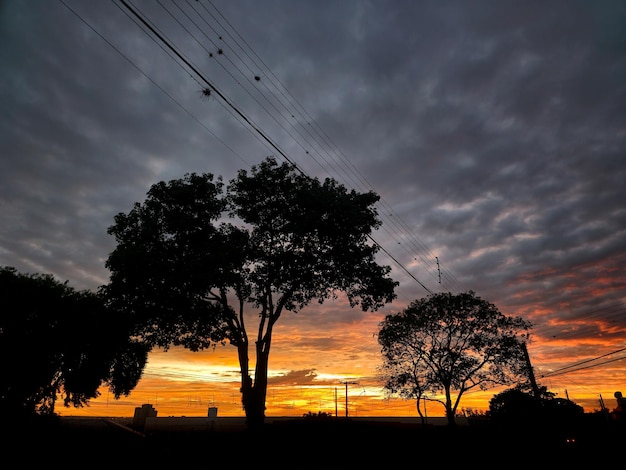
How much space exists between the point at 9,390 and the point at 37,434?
18374 millimetres

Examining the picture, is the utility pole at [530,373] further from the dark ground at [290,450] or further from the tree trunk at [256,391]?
the tree trunk at [256,391]

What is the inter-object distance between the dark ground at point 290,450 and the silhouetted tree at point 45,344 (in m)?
11.6

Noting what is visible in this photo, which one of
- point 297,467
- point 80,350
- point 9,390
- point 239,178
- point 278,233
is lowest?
point 297,467

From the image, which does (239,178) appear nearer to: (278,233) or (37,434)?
(278,233)

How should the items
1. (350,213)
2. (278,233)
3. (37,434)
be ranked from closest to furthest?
(37,434) < (350,213) < (278,233)

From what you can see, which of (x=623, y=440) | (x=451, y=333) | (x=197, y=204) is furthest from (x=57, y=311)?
(x=623, y=440)

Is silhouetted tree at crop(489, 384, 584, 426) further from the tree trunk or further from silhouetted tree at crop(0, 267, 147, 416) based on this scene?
silhouetted tree at crop(0, 267, 147, 416)

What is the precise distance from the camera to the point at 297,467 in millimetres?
15914

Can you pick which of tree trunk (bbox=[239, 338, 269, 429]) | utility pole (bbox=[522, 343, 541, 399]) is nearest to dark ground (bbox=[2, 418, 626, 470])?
tree trunk (bbox=[239, 338, 269, 429])

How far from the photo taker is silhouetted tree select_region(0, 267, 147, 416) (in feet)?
102

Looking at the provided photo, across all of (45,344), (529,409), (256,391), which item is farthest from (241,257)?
(529,409)

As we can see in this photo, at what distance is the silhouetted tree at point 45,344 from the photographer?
31094 mm

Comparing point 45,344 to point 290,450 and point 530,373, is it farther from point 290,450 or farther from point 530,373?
point 530,373

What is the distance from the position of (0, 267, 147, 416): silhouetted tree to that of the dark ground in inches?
455
